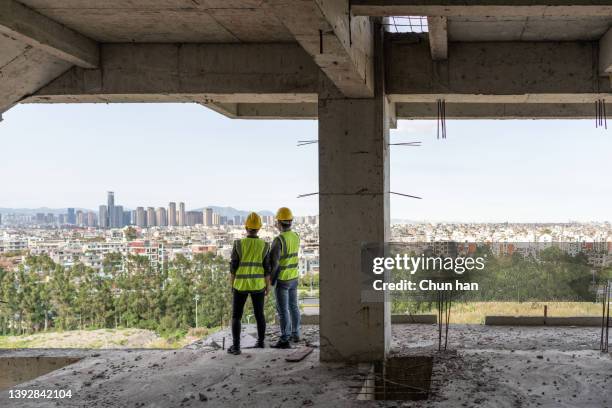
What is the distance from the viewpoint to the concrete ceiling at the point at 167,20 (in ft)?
19.5

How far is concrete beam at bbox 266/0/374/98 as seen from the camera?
404 cm

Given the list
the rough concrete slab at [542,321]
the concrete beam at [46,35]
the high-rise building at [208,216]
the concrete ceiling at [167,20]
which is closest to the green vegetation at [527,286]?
the rough concrete slab at [542,321]

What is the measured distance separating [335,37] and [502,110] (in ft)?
21.3

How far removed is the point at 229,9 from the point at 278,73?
1.53 m

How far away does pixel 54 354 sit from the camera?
28.8 feet

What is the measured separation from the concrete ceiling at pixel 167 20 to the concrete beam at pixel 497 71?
1.74 meters

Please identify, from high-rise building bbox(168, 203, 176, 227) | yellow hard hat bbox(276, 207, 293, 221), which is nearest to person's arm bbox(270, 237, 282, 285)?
yellow hard hat bbox(276, 207, 293, 221)

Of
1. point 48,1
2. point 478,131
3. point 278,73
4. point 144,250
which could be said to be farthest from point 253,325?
point 478,131

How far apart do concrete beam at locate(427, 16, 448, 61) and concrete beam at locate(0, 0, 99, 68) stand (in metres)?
4.38

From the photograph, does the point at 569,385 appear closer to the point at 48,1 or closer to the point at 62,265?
the point at 48,1

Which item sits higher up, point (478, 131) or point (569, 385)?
point (478, 131)

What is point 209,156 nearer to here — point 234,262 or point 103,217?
point 103,217

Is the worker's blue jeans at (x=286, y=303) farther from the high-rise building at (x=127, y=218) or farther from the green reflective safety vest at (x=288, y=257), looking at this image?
the high-rise building at (x=127, y=218)

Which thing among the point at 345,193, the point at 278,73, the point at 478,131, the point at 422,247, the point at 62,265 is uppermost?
the point at 478,131
